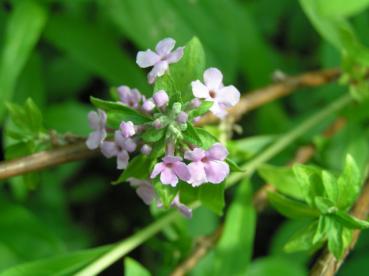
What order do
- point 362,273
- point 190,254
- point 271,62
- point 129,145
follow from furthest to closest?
1. point 271,62
2. point 362,273
3. point 190,254
4. point 129,145

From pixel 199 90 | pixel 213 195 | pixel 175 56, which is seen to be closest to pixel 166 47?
pixel 175 56

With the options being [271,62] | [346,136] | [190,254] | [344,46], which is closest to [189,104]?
[190,254]

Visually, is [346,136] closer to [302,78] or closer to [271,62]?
[302,78]

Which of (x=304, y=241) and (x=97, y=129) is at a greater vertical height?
(x=97, y=129)

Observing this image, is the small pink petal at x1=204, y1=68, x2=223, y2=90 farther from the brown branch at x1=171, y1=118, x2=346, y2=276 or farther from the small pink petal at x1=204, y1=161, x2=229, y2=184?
the brown branch at x1=171, y1=118, x2=346, y2=276

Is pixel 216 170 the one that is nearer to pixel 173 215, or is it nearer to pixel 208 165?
pixel 208 165

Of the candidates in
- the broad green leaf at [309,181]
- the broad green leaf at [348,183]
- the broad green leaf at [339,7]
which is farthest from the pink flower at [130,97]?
the broad green leaf at [339,7]

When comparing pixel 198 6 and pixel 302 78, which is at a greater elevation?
pixel 198 6

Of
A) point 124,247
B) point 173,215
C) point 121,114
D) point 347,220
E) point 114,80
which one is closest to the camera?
point 121,114
